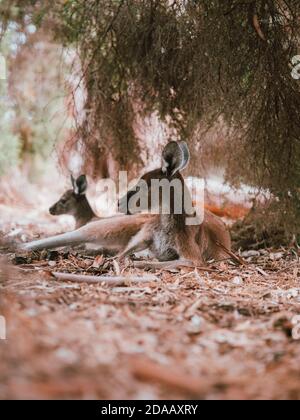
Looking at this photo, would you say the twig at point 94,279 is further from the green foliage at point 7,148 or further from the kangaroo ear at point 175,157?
the green foliage at point 7,148

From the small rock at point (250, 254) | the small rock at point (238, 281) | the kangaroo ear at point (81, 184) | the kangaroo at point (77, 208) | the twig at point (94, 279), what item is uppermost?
the kangaroo ear at point (81, 184)

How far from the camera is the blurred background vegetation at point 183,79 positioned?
3703 mm

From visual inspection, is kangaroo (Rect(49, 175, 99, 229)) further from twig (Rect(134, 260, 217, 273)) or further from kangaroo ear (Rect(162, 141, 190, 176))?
twig (Rect(134, 260, 217, 273))

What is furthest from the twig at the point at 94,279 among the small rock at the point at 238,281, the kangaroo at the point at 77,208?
the kangaroo at the point at 77,208

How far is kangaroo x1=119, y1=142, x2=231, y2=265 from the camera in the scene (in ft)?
14.0

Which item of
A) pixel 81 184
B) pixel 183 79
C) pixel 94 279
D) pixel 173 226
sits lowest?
pixel 94 279

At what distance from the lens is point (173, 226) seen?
4.46 meters

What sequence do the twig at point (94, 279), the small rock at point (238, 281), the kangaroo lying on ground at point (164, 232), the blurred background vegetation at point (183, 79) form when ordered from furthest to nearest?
the kangaroo lying on ground at point (164, 232) < the blurred background vegetation at point (183, 79) < the small rock at point (238, 281) < the twig at point (94, 279)

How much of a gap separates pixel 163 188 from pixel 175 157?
1.22 ft

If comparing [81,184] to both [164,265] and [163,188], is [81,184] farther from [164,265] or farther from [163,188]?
[164,265]

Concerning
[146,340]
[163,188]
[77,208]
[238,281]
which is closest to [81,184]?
[77,208]

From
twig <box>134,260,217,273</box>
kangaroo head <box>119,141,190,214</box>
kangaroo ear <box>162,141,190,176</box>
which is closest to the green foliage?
kangaroo head <box>119,141,190,214</box>

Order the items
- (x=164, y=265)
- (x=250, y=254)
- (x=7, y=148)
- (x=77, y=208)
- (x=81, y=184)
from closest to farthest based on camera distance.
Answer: (x=164, y=265), (x=250, y=254), (x=81, y=184), (x=77, y=208), (x=7, y=148)
